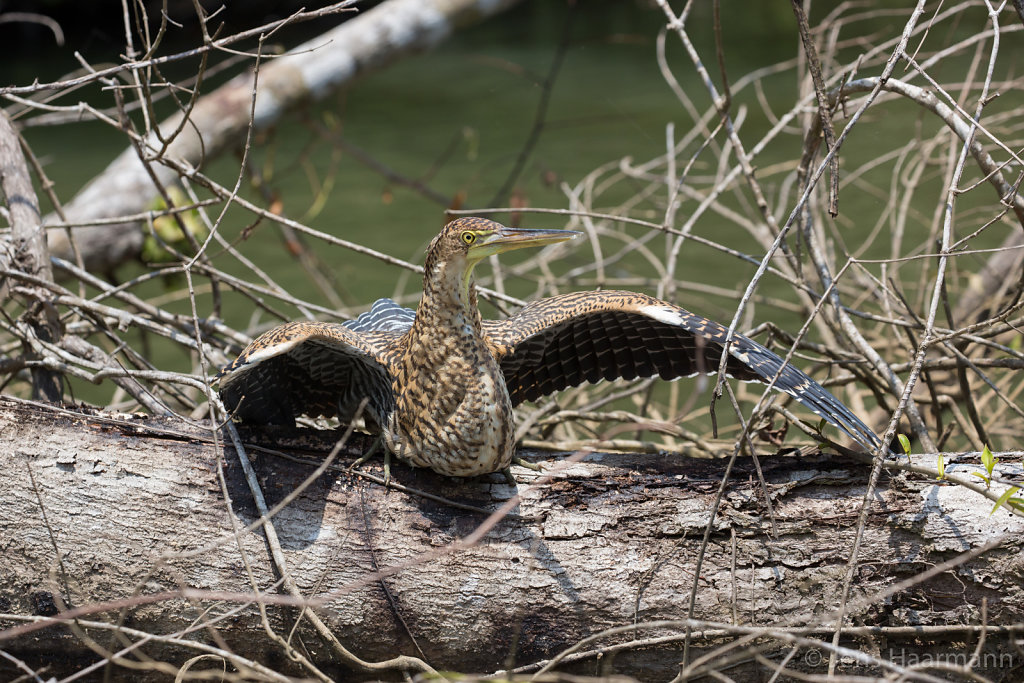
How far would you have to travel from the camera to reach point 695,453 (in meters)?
3.62

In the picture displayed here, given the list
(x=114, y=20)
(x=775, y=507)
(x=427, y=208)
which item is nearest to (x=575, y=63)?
(x=427, y=208)

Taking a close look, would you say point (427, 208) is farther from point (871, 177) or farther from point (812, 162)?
point (812, 162)

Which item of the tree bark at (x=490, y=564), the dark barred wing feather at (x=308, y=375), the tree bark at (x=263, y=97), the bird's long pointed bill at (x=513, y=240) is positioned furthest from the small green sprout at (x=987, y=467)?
the tree bark at (x=263, y=97)

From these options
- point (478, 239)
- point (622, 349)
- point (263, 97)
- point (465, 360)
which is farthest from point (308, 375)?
point (263, 97)

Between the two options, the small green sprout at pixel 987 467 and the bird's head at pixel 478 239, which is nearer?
the small green sprout at pixel 987 467

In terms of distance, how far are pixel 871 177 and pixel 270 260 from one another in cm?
579

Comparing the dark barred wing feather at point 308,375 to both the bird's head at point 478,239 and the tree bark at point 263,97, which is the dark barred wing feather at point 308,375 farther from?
the tree bark at point 263,97

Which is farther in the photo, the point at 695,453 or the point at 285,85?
the point at 285,85

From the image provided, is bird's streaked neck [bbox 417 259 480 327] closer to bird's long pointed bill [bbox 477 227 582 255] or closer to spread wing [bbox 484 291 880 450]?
bird's long pointed bill [bbox 477 227 582 255]

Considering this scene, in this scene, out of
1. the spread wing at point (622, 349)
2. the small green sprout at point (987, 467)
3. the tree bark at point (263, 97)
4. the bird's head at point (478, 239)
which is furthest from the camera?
the tree bark at point (263, 97)

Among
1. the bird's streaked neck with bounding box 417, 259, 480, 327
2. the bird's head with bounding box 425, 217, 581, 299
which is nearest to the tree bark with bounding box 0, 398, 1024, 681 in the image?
the bird's streaked neck with bounding box 417, 259, 480, 327

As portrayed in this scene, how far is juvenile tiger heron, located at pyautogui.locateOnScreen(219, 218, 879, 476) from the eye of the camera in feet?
8.09

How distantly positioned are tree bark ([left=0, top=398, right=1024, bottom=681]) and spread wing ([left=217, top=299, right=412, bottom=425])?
0.65 ft

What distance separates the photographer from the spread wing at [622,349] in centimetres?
253
